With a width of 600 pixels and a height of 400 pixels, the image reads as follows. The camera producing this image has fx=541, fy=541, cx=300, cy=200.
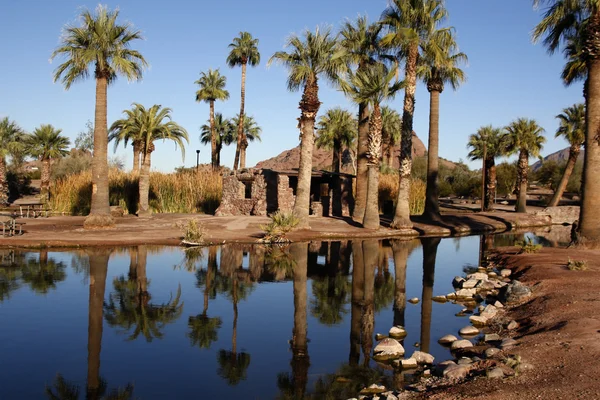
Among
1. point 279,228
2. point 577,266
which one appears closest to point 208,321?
point 577,266

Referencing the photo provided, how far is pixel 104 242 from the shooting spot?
22125 millimetres

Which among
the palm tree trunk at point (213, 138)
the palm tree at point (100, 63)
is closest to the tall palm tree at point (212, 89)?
the palm tree trunk at point (213, 138)

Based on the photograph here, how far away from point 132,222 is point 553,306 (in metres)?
24.9

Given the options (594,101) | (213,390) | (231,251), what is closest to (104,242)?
(231,251)

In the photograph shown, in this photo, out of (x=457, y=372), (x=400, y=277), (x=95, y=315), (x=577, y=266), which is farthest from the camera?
(x=400, y=277)

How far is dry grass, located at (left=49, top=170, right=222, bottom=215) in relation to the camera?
123 feet

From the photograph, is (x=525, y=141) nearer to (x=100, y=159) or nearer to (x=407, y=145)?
(x=407, y=145)

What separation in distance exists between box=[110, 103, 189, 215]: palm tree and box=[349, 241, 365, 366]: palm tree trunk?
683 inches

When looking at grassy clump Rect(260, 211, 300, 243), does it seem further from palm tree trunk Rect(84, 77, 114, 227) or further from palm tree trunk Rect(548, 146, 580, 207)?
palm tree trunk Rect(548, 146, 580, 207)

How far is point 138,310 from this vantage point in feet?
41.2

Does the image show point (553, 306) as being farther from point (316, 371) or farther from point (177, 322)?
point (177, 322)

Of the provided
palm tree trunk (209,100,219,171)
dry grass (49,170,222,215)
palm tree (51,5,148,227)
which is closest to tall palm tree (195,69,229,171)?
palm tree trunk (209,100,219,171)

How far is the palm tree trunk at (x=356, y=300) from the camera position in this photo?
9.96 m

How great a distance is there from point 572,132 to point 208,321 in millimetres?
42045
